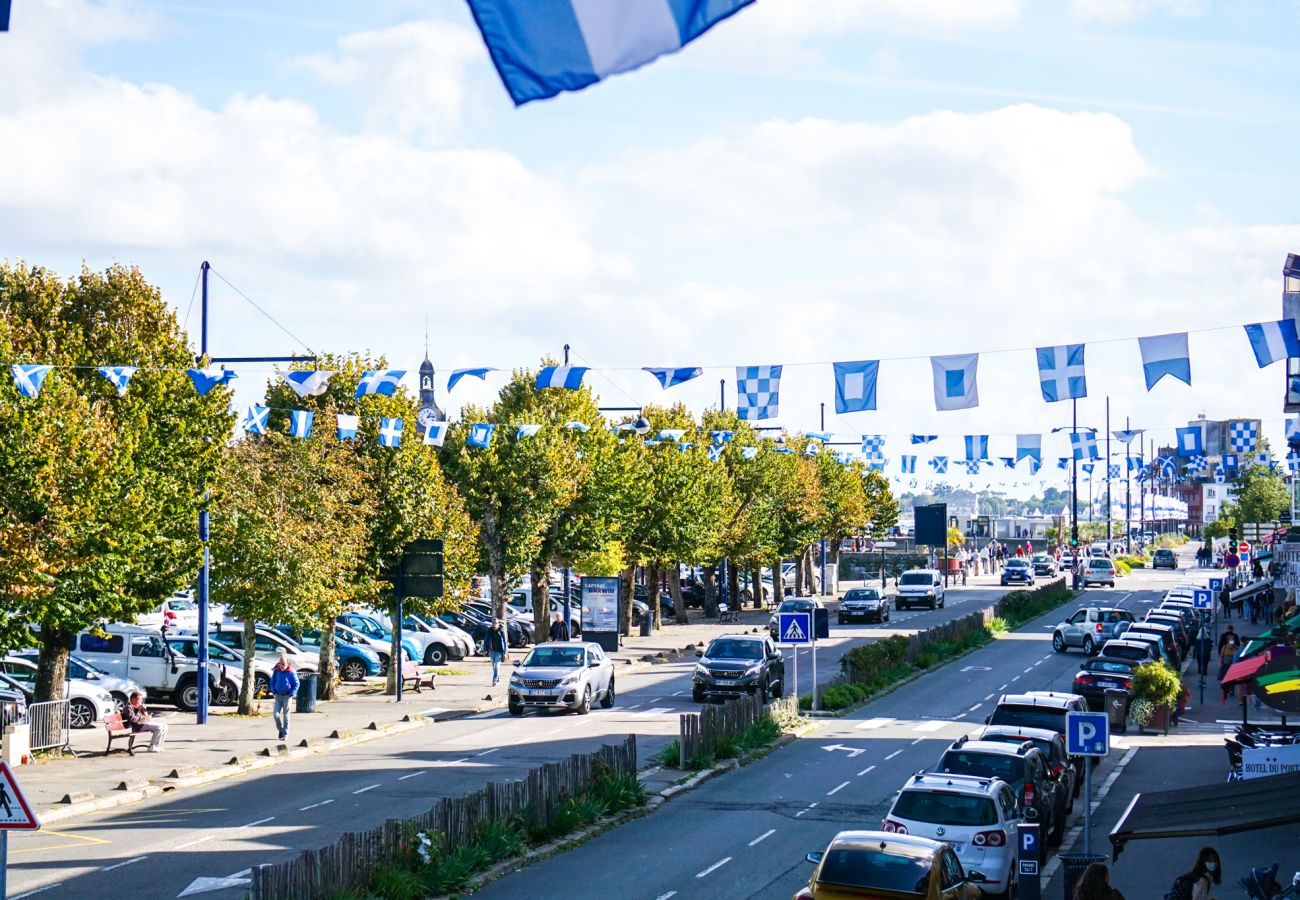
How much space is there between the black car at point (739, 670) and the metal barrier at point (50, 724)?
15.8 meters

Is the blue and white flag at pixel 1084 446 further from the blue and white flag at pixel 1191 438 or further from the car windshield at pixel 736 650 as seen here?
the car windshield at pixel 736 650

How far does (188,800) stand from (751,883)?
420 inches

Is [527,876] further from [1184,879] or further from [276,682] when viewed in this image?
[276,682]

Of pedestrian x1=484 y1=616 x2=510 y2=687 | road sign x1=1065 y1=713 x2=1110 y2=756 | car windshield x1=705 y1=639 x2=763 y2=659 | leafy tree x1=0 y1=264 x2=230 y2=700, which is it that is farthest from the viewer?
pedestrian x1=484 y1=616 x2=510 y2=687

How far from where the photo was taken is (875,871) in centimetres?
1480

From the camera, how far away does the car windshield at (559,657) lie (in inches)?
1469

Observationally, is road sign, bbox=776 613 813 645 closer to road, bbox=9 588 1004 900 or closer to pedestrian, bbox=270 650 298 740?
road, bbox=9 588 1004 900

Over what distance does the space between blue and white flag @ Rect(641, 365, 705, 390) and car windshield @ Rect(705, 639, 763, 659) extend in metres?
7.37

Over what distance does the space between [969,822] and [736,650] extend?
2112cm

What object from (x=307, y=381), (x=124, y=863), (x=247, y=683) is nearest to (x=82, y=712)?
(x=247, y=683)

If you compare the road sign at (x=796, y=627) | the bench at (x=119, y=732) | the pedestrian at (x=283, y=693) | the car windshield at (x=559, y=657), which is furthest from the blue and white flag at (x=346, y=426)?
the road sign at (x=796, y=627)

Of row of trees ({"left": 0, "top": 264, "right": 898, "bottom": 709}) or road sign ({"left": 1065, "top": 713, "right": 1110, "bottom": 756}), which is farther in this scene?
row of trees ({"left": 0, "top": 264, "right": 898, "bottom": 709})

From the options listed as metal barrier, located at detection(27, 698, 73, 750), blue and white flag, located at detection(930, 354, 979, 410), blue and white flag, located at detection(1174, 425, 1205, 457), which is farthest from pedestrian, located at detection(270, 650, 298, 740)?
blue and white flag, located at detection(1174, 425, 1205, 457)

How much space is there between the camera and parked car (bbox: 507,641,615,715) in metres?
36.3
